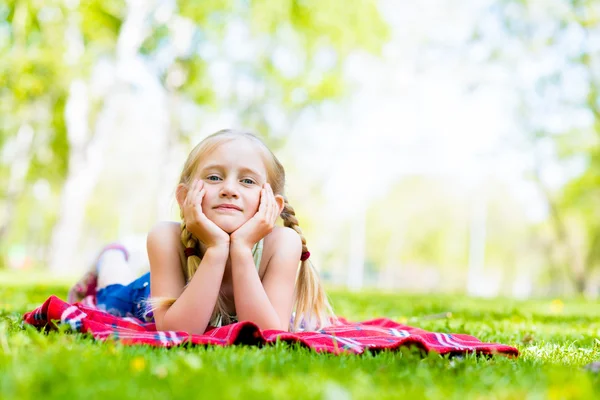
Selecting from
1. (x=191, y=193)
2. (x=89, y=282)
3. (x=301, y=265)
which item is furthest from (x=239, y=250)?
(x=89, y=282)

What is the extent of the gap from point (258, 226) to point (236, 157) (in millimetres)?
396

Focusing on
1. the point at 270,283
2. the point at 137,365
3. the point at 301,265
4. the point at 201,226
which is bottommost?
the point at 137,365

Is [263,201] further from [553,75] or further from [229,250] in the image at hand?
[553,75]

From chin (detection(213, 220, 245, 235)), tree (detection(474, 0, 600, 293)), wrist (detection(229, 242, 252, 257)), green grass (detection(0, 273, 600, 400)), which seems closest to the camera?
green grass (detection(0, 273, 600, 400))

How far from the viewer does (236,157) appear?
332 cm

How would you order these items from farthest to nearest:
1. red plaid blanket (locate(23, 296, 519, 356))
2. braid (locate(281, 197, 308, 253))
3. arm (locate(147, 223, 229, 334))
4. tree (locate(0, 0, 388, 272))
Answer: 1. tree (locate(0, 0, 388, 272))
2. braid (locate(281, 197, 308, 253))
3. arm (locate(147, 223, 229, 334))
4. red plaid blanket (locate(23, 296, 519, 356))

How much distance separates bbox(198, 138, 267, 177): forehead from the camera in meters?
3.30

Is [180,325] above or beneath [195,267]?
beneath

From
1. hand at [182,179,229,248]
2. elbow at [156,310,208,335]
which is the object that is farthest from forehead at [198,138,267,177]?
elbow at [156,310,208,335]

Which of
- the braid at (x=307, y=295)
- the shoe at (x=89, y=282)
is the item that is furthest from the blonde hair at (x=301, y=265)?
the shoe at (x=89, y=282)

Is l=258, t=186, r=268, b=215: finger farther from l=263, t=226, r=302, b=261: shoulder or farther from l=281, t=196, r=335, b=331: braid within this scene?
l=281, t=196, r=335, b=331: braid

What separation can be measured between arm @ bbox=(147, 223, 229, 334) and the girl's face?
0.71 feet

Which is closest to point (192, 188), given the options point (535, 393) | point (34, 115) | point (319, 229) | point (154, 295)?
point (154, 295)

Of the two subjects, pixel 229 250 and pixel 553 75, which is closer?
pixel 229 250
